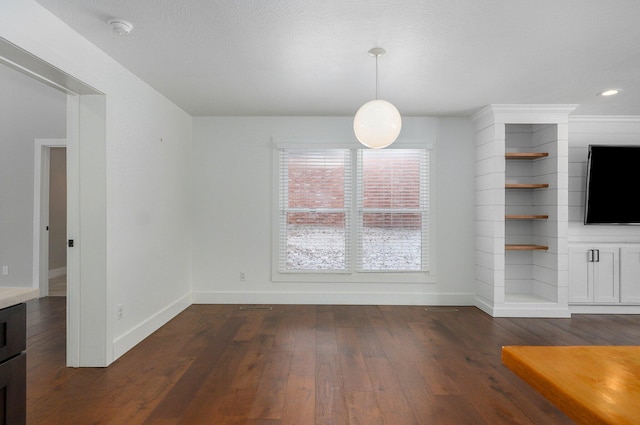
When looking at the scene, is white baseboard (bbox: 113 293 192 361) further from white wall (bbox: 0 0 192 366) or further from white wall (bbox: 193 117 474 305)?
white wall (bbox: 193 117 474 305)

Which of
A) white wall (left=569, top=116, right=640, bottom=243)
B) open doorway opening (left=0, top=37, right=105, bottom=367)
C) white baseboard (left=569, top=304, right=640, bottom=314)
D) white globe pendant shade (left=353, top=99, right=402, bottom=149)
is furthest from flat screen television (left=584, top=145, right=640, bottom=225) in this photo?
open doorway opening (left=0, top=37, right=105, bottom=367)

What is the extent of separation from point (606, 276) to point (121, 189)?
566 centimetres

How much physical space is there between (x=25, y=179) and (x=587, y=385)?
657 cm

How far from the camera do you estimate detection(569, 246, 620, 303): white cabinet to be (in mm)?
4602

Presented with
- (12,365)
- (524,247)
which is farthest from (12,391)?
(524,247)

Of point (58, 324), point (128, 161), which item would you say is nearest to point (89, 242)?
point (128, 161)

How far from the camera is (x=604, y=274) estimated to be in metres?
4.62

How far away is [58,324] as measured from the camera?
406 cm

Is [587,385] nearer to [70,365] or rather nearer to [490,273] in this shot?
[70,365]

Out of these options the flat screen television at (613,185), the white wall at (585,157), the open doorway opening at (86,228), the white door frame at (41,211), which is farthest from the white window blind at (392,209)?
the white door frame at (41,211)

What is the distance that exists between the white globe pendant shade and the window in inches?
79.8

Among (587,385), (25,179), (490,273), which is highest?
(25,179)

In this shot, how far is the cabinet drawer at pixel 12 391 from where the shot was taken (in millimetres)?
1339

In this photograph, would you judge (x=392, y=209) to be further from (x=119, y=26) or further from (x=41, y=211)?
(x=41, y=211)
